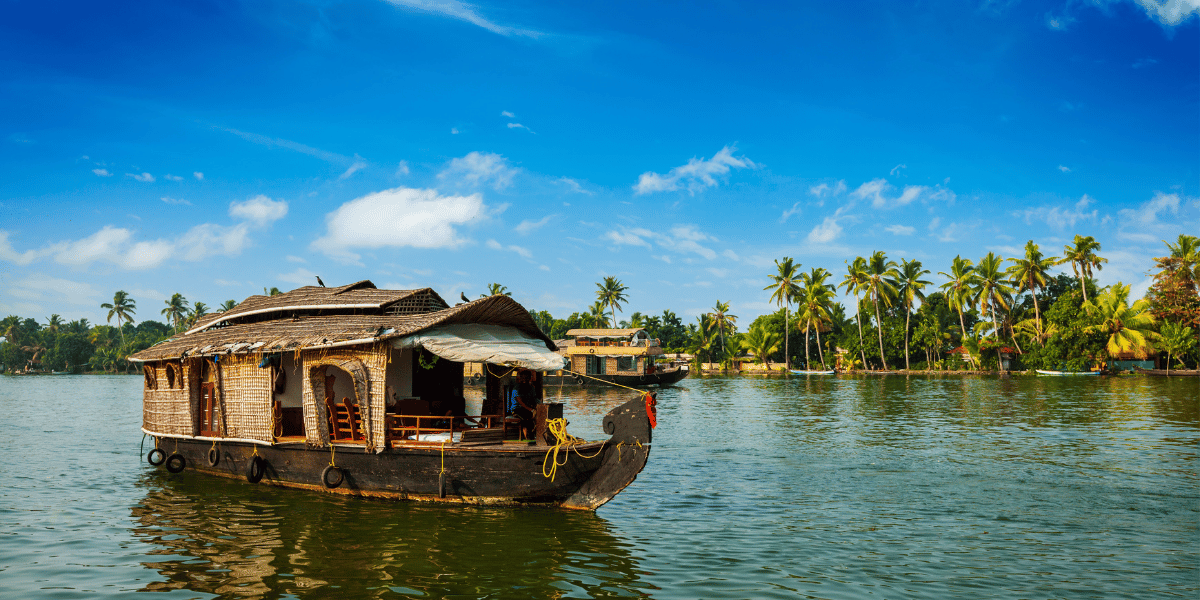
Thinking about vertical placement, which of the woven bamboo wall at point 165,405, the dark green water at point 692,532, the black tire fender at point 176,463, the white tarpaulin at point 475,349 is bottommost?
the dark green water at point 692,532

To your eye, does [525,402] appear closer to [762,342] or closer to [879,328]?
[879,328]

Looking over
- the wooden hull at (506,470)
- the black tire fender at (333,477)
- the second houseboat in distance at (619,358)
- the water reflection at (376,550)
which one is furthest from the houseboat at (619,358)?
the water reflection at (376,550)

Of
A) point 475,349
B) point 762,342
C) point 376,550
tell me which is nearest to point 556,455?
point 475,349

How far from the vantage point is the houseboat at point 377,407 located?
9.81 meters

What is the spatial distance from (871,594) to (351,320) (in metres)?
8.35

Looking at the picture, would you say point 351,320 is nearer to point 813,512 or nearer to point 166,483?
point 166,483

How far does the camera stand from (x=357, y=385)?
10469 mm

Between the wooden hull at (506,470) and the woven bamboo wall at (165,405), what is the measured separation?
416 cm

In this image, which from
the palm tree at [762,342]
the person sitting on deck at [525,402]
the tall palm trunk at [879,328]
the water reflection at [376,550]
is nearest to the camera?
the water reflection at [376,550]

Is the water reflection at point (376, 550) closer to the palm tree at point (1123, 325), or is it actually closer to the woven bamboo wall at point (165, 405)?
the woven bamboo wall at point (165, 405)

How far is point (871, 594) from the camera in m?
7.11

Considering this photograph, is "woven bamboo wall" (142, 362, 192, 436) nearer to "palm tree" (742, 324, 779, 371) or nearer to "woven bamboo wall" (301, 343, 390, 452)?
"woven bamboo wall" (301, 343, 390, 452)

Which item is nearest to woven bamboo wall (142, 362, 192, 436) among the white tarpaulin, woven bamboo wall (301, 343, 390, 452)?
woven bamboo wall (301, 343, 390, 452)

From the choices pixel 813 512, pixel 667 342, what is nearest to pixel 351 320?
pixel 813 512
